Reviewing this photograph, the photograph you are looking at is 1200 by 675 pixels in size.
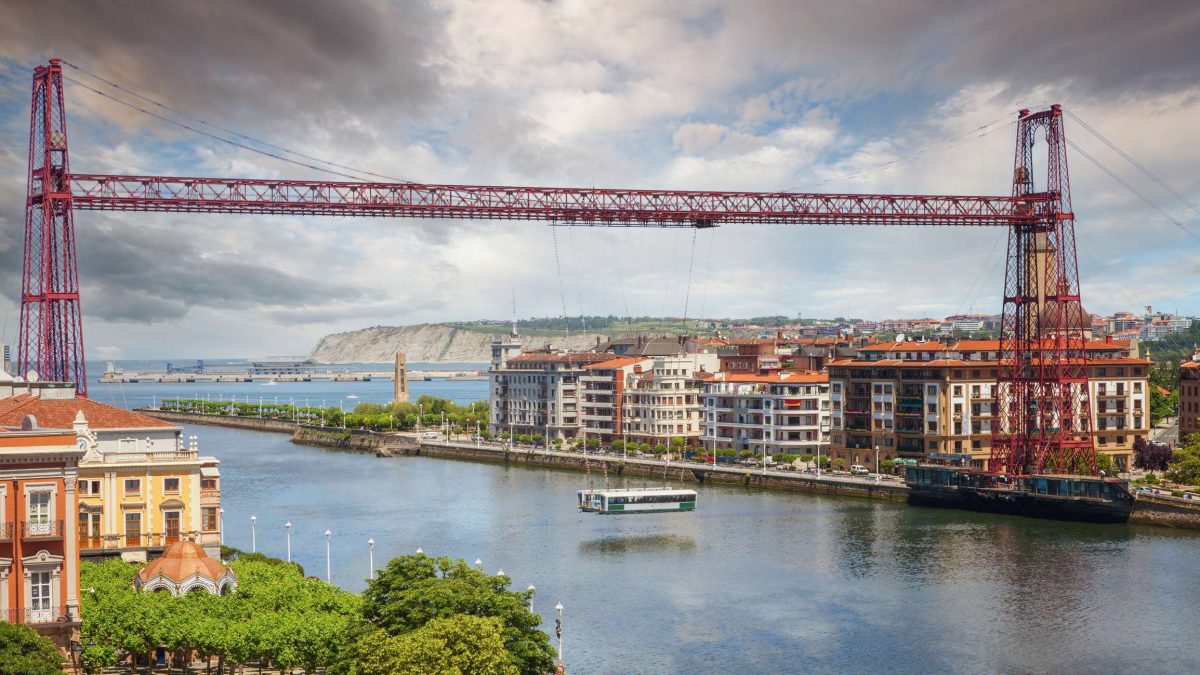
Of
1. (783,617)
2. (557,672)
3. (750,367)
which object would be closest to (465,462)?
(750,367)

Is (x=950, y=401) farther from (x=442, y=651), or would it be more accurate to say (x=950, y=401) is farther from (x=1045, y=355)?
(x=442, y=651)

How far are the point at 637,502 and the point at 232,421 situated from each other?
78.3 m

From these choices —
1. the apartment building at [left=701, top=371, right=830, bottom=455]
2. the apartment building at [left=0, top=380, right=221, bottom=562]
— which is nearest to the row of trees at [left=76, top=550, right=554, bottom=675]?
the apartment building at [left=0, top=380, right=221, bottom=562]

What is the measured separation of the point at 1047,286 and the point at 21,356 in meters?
43.5

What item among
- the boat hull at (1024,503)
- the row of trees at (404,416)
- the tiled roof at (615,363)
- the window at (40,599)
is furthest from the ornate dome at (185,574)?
the row of trees at (404,416)

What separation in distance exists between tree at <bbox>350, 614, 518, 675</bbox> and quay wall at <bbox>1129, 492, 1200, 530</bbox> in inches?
1428

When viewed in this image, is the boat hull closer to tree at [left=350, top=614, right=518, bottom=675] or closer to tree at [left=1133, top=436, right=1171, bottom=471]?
tree at [left=1133, top=436, right=1171, bottom=471]

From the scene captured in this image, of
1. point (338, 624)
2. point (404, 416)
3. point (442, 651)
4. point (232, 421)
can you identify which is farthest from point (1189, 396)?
point (232, 421)

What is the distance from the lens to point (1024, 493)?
168ft

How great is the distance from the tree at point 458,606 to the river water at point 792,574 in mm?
5717

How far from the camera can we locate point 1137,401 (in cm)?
6347

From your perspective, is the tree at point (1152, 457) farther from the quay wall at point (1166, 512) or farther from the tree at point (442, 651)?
the tree at point (442, 651)

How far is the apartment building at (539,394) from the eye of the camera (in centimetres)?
8638

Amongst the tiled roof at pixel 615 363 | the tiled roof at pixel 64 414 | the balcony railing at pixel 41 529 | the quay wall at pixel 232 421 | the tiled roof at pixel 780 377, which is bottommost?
the quay wall at pixel 232 421
